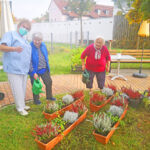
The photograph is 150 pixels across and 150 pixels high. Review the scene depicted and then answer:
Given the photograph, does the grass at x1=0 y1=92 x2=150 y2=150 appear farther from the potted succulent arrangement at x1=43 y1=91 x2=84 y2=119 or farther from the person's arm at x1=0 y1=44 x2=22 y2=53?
the person's arm at x1=0 y1=44 x2=22 y2=53

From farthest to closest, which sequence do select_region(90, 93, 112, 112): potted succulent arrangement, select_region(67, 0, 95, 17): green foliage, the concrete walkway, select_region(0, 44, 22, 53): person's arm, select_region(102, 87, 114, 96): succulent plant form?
select_region(67, 0, 95, 17): green foliage
the concrete walkway
select_region(102, 87, 114, 96): succulent plant
select_region(90, 93, 112, 112): potted succulent arrangement
select_region(0, 44, 22, 53): person's arm

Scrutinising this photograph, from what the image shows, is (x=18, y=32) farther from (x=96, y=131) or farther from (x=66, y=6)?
(x=66, y=6)

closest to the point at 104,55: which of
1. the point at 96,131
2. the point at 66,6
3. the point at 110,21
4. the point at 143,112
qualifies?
the point at 143,112

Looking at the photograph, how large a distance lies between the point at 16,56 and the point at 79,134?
191 cm

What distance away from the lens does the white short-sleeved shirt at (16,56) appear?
283 cm

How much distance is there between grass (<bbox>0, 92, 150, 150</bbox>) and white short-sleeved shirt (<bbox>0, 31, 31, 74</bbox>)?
107 centimetres

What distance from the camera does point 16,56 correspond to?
9.65 ft

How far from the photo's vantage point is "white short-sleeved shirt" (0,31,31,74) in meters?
2.83

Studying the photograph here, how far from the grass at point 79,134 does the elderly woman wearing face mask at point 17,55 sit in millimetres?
554

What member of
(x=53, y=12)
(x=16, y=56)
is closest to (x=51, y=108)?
(x=16, y=56)

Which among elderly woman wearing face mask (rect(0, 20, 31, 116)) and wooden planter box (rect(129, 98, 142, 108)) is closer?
elderly woman wearing face mask (rect(0, 20, 31, 116))

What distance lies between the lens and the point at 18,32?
2936mm

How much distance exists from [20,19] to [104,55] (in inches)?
85.0

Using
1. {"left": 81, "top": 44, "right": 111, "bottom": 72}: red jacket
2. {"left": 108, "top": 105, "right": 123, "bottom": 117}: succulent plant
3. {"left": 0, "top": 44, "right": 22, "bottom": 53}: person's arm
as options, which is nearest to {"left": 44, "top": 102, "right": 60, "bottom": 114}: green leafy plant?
{"left": 108, "top": 105, "right": 123, "bottom": 117}: succulent plant
